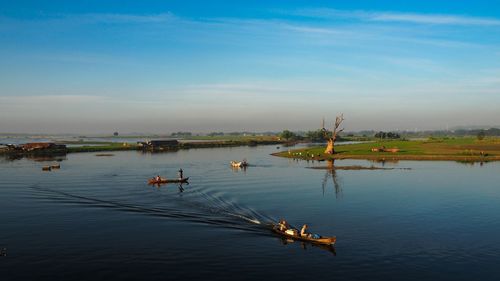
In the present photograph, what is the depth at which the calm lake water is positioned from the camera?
30547mm

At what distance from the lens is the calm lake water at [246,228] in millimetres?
30547

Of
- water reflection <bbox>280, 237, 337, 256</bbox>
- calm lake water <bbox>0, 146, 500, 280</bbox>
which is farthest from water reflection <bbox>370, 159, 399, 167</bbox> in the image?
water reflection <bbox>280, 237, 337, 256</bbox>

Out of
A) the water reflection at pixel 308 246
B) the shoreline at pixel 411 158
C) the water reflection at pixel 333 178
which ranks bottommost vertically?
the water reflection at pixel 308 246

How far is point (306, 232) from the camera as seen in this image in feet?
128

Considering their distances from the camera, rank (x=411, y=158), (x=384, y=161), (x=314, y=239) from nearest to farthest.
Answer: (x=314, y=239), (x=384, y=161), (x=411, y=158)

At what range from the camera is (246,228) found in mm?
42094

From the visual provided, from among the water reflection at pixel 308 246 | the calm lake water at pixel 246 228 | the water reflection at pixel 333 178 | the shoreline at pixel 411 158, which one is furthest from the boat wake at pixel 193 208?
the shoreline at pixel 411 158

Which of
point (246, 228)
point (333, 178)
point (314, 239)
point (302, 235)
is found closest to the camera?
point (314, 239)

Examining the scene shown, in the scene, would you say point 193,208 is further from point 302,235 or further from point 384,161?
point 384,161

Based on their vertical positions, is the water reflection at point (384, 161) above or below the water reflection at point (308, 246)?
above

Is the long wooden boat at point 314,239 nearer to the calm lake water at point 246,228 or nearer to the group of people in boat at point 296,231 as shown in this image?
the group of people in boat at point 296,231

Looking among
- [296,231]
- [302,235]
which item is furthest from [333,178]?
[302,235]

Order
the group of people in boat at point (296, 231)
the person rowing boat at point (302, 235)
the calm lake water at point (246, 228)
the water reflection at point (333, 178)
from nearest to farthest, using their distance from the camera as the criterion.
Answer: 1. the calm lake water at point (246, 228)
2. the person rowing boat at point (302, 235)
3. the group of people in boat at point (296, 231)
4. the water reflection at point (333, 178)

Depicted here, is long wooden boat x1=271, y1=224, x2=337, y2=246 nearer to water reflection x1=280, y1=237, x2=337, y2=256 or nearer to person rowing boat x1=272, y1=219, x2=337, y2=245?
person rowing boat x1=272, y1=219, x2=337, y2=245
